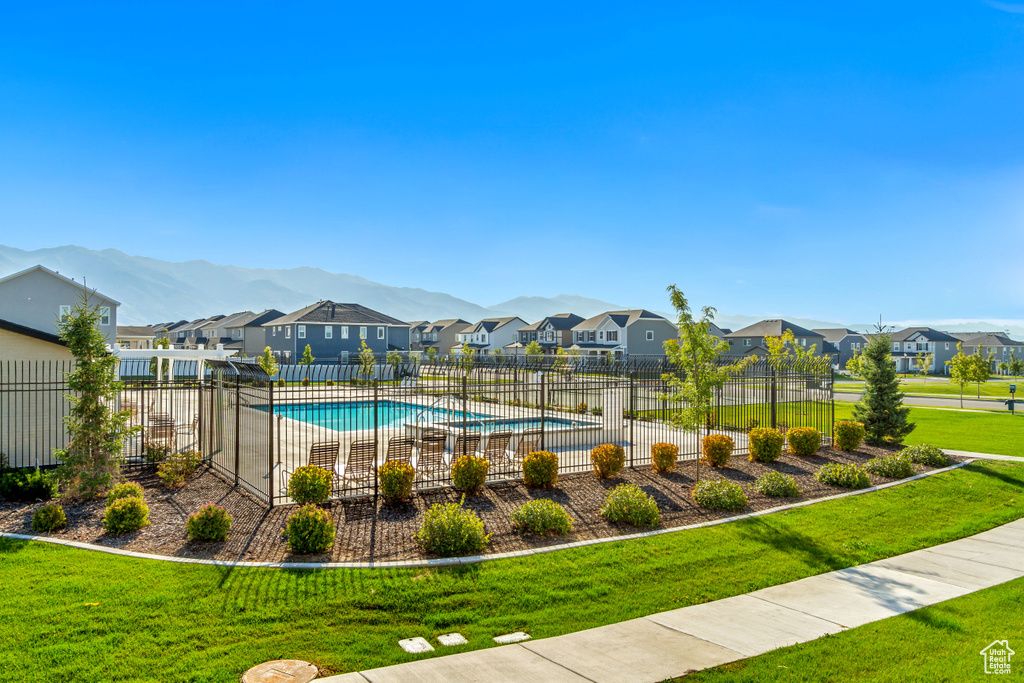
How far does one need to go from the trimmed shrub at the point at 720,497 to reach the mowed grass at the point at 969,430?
11710 millimetres

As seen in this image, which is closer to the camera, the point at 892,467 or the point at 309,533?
the point at 309,533

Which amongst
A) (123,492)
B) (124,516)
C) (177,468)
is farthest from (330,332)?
(124,516)

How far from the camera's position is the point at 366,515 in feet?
34.1

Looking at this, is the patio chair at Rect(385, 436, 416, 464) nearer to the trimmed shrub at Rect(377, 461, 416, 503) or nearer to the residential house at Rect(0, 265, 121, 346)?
the trimmed shrub at Rect(377, 461, 416, 503)

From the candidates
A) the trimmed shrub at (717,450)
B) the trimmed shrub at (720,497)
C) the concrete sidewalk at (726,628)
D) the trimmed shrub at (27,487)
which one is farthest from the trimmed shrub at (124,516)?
the trimmed shrub at (717,450)

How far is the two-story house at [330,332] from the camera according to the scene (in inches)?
2323

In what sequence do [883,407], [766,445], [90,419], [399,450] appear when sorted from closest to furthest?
[90,419]
[399,450]
[766,445]
[883,407]

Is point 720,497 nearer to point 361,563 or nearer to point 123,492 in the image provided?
point 361,563

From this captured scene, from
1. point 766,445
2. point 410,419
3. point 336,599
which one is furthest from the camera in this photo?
point 410,419

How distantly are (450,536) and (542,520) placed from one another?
1.74 meters

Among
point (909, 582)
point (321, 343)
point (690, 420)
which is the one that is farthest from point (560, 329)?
point (909, 582)

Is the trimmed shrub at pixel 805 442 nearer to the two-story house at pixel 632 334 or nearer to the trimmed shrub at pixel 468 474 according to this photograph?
the trimmed shrub at pixel 468 474

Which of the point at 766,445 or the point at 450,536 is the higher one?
the point at 766,445

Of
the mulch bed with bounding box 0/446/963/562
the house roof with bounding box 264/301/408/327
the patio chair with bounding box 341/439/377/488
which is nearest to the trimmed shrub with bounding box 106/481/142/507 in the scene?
the mulch bed with bounding box 0/446/963/562
